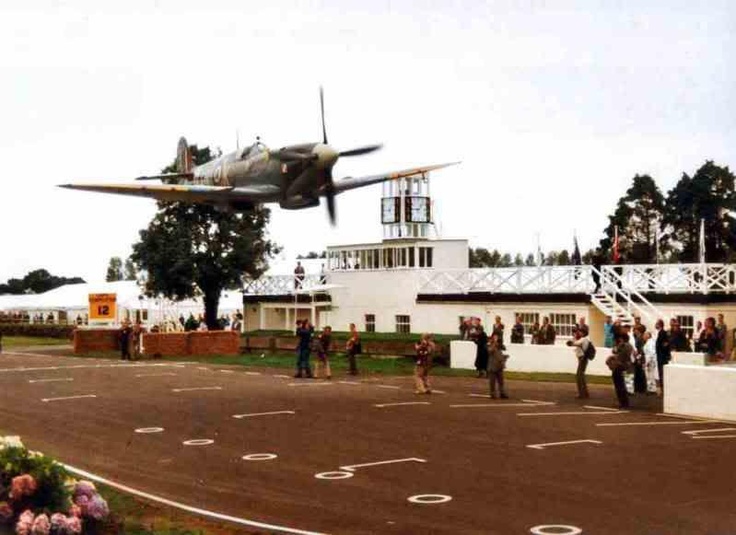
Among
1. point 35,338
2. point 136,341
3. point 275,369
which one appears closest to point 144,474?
point 275,369

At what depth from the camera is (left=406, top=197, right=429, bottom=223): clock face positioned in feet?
170

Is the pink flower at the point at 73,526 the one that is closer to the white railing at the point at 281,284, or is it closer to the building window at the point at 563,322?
the building window at the point at 563,322

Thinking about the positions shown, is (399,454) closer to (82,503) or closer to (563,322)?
(82,503)

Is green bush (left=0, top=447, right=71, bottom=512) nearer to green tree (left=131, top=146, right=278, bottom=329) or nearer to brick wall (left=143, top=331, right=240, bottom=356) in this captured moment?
brick wall (left=143, top=331, right=240, bottom=356)

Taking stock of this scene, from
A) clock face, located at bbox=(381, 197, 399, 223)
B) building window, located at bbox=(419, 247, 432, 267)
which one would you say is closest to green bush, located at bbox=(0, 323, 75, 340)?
clock face, located at bbox=(381, 197, 399, 223)

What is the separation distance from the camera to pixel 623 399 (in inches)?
916

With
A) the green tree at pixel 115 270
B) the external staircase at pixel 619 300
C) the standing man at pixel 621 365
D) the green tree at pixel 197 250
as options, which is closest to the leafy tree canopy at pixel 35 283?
the green tree at pixel 115 270

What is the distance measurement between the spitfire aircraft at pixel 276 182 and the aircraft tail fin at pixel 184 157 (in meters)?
9.45

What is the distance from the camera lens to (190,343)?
151 feet

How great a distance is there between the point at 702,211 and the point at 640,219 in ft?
17.1

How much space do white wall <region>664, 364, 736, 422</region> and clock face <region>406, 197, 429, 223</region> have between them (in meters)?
30.1

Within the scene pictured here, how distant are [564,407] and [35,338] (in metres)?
55.0

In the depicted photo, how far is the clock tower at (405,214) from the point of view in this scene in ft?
169

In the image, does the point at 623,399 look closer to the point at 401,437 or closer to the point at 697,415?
the point at 697,415
